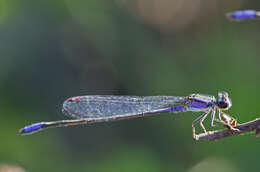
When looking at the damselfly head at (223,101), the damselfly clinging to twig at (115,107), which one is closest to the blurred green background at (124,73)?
the damselfly clinging to twig at (115,107)

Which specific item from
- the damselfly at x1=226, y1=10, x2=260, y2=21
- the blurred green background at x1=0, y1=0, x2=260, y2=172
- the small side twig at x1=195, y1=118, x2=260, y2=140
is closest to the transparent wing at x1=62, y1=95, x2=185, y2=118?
the blurred green background at x1=0, y1=0, x2=260, y2=172

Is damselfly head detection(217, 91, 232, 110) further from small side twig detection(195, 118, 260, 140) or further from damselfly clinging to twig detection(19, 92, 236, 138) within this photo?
small side twig detection(195, 118, 260, 140)

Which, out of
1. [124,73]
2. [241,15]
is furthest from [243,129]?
[124,73]

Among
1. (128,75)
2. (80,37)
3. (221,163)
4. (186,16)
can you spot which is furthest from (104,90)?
(221,163)

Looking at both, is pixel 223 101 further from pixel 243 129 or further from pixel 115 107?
pixel 243 129

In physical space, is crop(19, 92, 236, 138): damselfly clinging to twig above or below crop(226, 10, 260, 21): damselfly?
below

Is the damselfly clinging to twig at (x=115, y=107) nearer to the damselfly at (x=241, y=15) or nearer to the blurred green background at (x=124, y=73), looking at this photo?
the blurred green background at (x=124, y=73)
